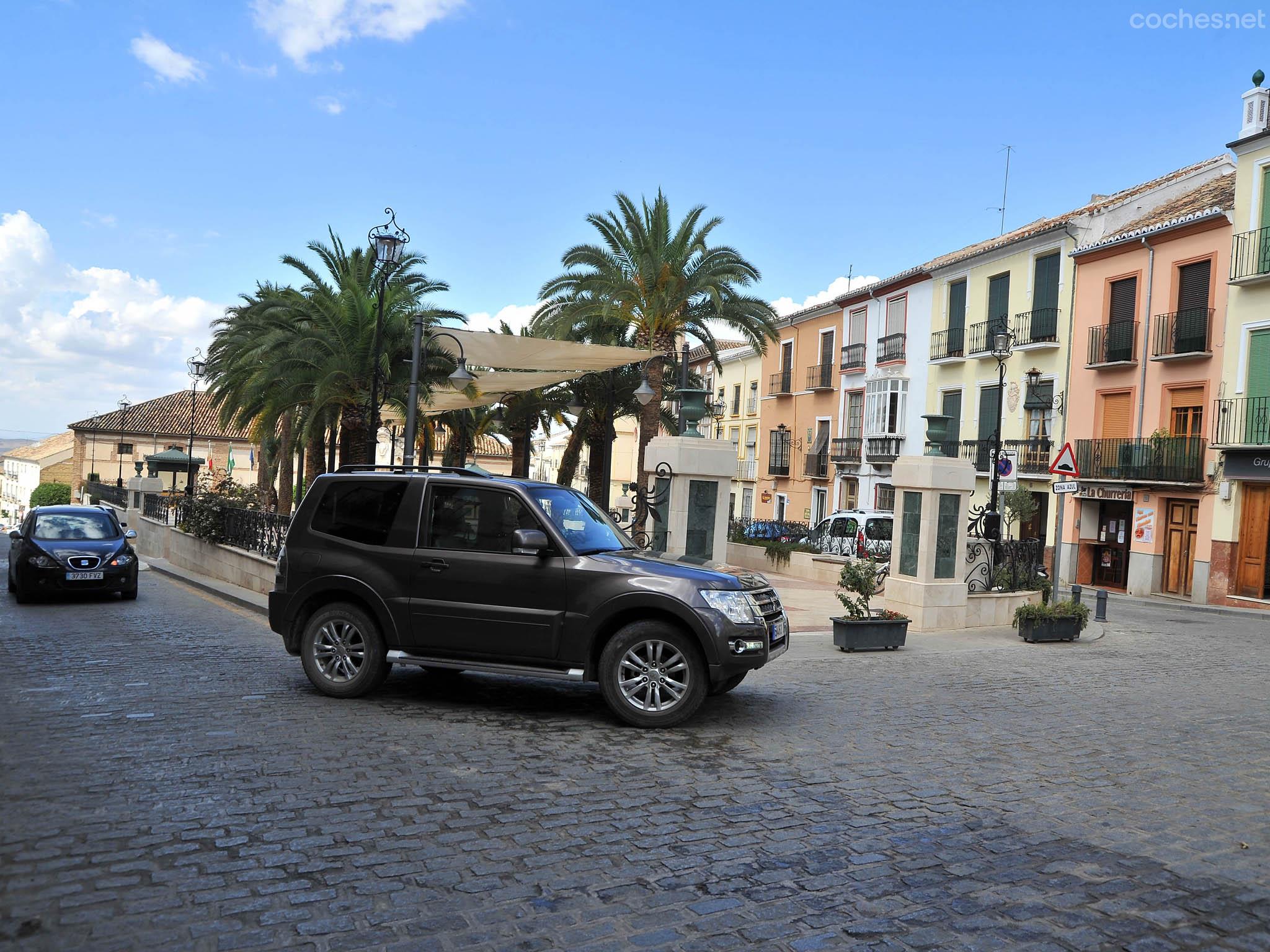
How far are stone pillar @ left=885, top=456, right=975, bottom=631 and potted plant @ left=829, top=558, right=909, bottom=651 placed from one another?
233 cm

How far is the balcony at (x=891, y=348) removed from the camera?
4056 centimetres

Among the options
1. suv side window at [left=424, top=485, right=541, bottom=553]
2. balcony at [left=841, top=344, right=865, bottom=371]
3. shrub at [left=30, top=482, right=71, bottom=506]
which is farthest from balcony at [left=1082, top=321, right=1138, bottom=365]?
shrub at [left=30, top=482, right=71, bottom=506]

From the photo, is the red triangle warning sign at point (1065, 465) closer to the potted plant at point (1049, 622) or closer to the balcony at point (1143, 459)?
the potted plant at point (1049, 622)

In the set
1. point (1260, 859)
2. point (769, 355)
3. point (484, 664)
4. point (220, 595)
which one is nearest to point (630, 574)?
point (484, 664)

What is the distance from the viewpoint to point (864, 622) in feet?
42.0

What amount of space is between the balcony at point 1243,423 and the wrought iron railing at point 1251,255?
3.13 metres

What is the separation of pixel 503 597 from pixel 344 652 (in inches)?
60.2

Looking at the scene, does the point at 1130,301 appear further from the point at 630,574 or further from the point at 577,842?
the point at 577,842

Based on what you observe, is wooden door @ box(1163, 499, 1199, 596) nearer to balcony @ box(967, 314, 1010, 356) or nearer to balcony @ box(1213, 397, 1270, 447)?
balcony @ box(1213, 397, 1270, 447)

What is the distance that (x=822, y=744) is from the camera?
7.38 metres

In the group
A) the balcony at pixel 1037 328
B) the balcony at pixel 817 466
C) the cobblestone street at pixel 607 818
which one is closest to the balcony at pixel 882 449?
the balcony at pixel 817 466

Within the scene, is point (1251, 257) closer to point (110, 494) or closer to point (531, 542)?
point (531, 542)

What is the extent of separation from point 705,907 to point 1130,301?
99.2 feet

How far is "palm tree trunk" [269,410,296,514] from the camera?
Result: 99.8 feet
